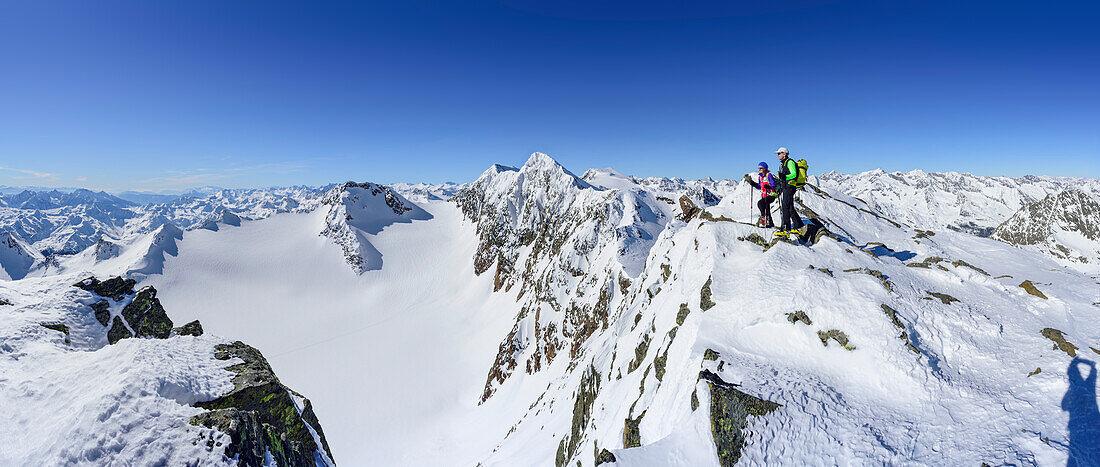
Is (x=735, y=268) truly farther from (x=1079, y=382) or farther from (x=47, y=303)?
(x=47, y=303)

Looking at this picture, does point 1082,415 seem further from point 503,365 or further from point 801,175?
point 503,365


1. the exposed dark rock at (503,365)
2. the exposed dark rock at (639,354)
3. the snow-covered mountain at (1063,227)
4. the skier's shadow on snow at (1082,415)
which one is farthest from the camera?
the snow-covered mountain at (1063,227)

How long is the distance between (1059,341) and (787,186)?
33.3 ft

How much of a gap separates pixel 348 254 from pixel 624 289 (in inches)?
4146

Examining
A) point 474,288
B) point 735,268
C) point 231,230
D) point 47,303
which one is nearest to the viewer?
point 47,303

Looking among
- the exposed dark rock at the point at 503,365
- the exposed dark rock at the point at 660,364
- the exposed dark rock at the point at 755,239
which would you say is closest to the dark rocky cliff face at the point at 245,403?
the exposed dark rock at the point at 660,364

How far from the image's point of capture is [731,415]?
10.9 metres

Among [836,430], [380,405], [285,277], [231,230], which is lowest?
[380,405]

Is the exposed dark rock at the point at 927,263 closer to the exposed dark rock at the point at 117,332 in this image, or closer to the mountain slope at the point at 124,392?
the mountain slope at the point at 124,392

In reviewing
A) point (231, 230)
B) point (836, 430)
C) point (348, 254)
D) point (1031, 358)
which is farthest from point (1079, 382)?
point (231, 230)

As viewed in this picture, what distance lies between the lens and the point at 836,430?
33.6 ft

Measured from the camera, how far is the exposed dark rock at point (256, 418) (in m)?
9.60

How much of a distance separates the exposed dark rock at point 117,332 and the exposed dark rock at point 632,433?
2281 cm

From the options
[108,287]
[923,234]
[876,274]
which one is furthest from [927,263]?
[108,287]
